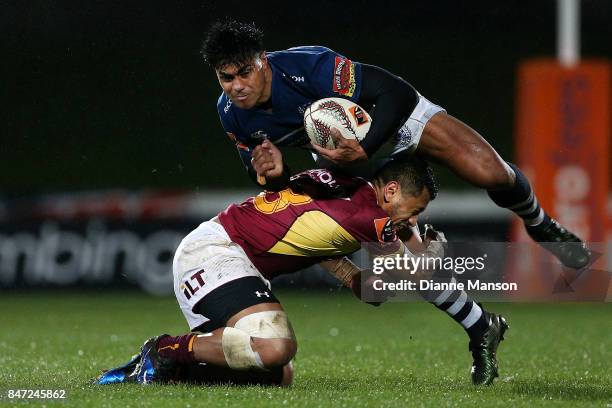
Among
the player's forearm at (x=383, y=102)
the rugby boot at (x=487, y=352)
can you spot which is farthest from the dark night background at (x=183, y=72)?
the rugby boot at (x=487, y=352)

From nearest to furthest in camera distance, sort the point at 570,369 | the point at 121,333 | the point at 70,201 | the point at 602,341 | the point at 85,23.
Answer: the point at 570,369, the point at 602,341, the point at 121,333, the point at 70,201, the point at 85,23

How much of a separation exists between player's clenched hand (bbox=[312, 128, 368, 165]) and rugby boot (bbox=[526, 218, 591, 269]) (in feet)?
4.80

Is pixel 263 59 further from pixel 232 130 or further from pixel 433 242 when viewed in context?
pixel 433 242

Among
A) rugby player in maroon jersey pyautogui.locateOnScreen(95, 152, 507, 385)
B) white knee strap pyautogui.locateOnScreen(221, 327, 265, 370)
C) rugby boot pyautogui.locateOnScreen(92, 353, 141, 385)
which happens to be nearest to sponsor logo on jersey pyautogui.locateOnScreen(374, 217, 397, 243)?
rugby player in maroon jersey pyautogui.locateOnScreen(95, 152, 507, 385)

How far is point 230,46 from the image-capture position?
514 centimetres

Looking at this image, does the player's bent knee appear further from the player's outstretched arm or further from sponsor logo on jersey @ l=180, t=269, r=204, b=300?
the player's outstretched arm

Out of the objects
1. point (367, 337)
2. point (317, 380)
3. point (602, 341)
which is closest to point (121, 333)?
point (367, 337)

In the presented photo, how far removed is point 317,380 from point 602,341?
2.92 metres

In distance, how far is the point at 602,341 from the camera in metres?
7.48

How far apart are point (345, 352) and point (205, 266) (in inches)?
75.9

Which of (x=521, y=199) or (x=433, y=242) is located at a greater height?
(x=521, y=199)

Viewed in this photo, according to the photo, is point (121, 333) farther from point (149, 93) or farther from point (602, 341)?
point (149, 93)

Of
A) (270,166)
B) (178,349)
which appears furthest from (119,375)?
(270,166)

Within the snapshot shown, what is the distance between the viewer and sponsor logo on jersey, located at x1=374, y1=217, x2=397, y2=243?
4.99 metres
